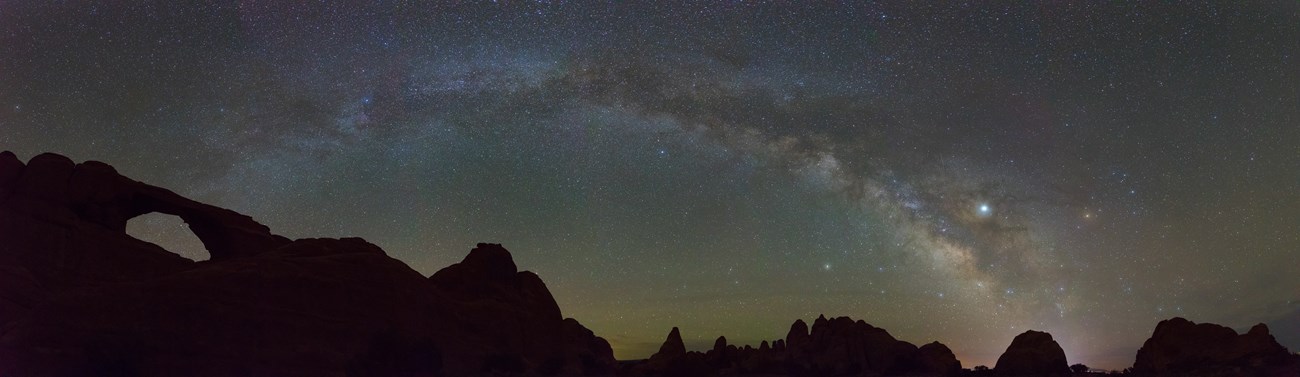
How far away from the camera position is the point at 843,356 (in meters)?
87.2

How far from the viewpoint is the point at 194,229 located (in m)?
56.5

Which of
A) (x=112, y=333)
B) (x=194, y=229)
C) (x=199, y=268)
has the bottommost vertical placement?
(x=112, y=333)

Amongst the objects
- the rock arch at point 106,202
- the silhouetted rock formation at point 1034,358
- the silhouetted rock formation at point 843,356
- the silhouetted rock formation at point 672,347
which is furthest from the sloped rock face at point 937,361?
the rock arch at point 106,202

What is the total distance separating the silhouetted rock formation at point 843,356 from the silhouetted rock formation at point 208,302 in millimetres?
30095

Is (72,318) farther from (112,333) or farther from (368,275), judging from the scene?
(368,275)

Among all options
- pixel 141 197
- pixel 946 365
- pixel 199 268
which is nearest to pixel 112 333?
pixel 199 268

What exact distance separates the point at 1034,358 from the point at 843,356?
20.4 metres

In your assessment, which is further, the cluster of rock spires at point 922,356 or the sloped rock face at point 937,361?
the sloped rock face at point 937,361

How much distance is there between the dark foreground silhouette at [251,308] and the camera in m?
36.6

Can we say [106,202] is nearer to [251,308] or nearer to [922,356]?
[251,308]

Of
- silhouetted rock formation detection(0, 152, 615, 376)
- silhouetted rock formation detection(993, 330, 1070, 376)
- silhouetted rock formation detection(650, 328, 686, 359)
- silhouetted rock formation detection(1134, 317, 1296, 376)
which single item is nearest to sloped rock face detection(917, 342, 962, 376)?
silhouetted rock formation detection(993, 330, 1070, 376)

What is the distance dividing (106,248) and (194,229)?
9.15 metres

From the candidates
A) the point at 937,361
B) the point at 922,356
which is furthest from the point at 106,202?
the point at 937,361

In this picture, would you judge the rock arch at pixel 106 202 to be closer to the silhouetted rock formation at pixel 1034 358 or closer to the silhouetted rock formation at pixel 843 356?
the silhouetted rock formation at pixel 843 356
